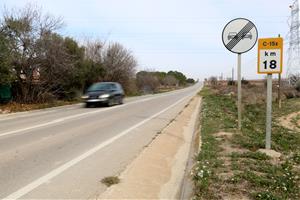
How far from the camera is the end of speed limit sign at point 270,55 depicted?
22.0ft

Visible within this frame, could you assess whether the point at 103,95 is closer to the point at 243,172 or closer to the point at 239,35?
the point at 239,35

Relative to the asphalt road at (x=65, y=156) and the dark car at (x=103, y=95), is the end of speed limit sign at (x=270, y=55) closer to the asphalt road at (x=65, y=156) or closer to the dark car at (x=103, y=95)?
the asphalt road at (x=65, y=156)

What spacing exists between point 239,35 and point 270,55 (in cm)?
183

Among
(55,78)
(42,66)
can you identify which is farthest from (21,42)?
(55,78)

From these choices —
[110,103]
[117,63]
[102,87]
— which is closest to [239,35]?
[110,103]

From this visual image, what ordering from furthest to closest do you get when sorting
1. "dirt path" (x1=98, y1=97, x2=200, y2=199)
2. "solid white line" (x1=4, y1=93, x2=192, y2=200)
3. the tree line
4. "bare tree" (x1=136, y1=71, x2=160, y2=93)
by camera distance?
"bare tree" (x1=136, y1=71, x2=160, y2=93), the tree line, "dirt path" (x1=98, y1=97, x2=200, y2=199), "solid white line" (x1=4, y1=93, x2=192, y2=200)

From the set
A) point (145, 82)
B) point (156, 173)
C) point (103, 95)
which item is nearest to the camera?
point (156, 173)

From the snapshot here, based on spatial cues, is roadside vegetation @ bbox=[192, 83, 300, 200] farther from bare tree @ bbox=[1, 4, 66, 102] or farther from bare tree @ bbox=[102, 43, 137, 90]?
bare tree @ bbox=[102, 43, 137, 90]

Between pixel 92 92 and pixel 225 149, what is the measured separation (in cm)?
1447

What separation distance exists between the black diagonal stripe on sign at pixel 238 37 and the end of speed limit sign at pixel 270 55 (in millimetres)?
1548

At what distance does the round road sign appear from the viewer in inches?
324

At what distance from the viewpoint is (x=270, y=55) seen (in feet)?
22.2

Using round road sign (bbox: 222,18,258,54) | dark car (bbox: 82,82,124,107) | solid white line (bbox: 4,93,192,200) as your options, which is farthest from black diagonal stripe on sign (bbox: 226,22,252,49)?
dark car (bbox: 82,82,124,107)

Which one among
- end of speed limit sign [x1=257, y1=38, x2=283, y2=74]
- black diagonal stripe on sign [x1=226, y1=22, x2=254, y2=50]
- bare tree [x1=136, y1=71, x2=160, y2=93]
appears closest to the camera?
end of speed limit sign [x1=257, y1=38, x2=283, y2=74]
